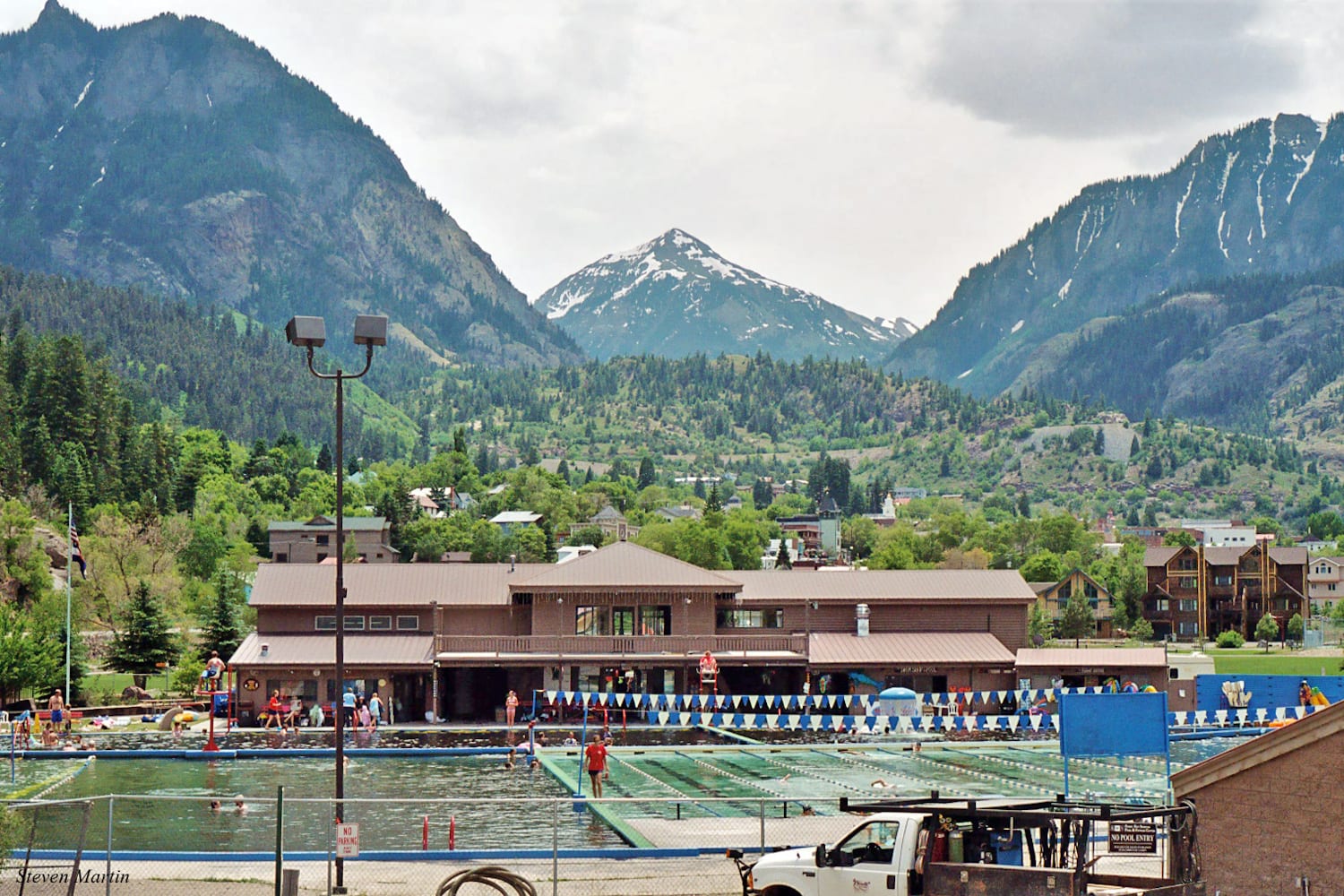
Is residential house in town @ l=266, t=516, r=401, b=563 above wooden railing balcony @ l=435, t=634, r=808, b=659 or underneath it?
above

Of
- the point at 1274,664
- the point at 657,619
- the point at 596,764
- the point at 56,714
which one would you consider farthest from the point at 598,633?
the point at 1274,664

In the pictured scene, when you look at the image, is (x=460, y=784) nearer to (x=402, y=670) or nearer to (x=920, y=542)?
(x=402, y=670)

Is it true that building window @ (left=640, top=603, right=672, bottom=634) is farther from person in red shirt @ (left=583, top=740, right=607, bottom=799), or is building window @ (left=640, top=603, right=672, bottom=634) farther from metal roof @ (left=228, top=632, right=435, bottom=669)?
person in red shirt @ (left=583, top=740, right=607, bottom=799)

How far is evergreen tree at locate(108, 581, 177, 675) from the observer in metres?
73.1

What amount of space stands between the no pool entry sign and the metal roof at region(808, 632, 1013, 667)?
4140cm

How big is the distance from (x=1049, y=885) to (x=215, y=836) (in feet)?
63.5

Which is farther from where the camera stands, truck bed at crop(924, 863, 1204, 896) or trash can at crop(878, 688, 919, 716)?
trash can at crop(878, 688, 919, 716)

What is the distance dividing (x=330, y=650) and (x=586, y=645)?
32.9ft

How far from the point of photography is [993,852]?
18938 mm

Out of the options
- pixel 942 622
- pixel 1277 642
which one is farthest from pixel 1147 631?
pixel 942 622

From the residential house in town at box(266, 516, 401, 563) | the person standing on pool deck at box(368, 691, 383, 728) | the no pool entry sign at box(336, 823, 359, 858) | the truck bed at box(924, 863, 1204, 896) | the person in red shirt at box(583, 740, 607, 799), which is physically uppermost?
the residential house in town at box(266, 516, 401, 563)

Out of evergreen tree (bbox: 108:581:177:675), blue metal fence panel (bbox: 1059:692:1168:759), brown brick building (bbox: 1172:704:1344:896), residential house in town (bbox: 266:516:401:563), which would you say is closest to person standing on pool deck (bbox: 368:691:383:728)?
evergreen tree (bbox: 108:581:177:675)

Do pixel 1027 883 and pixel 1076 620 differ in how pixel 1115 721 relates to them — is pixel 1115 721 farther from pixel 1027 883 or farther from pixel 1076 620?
pixel 1076 620

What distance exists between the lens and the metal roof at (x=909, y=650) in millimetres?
63406
